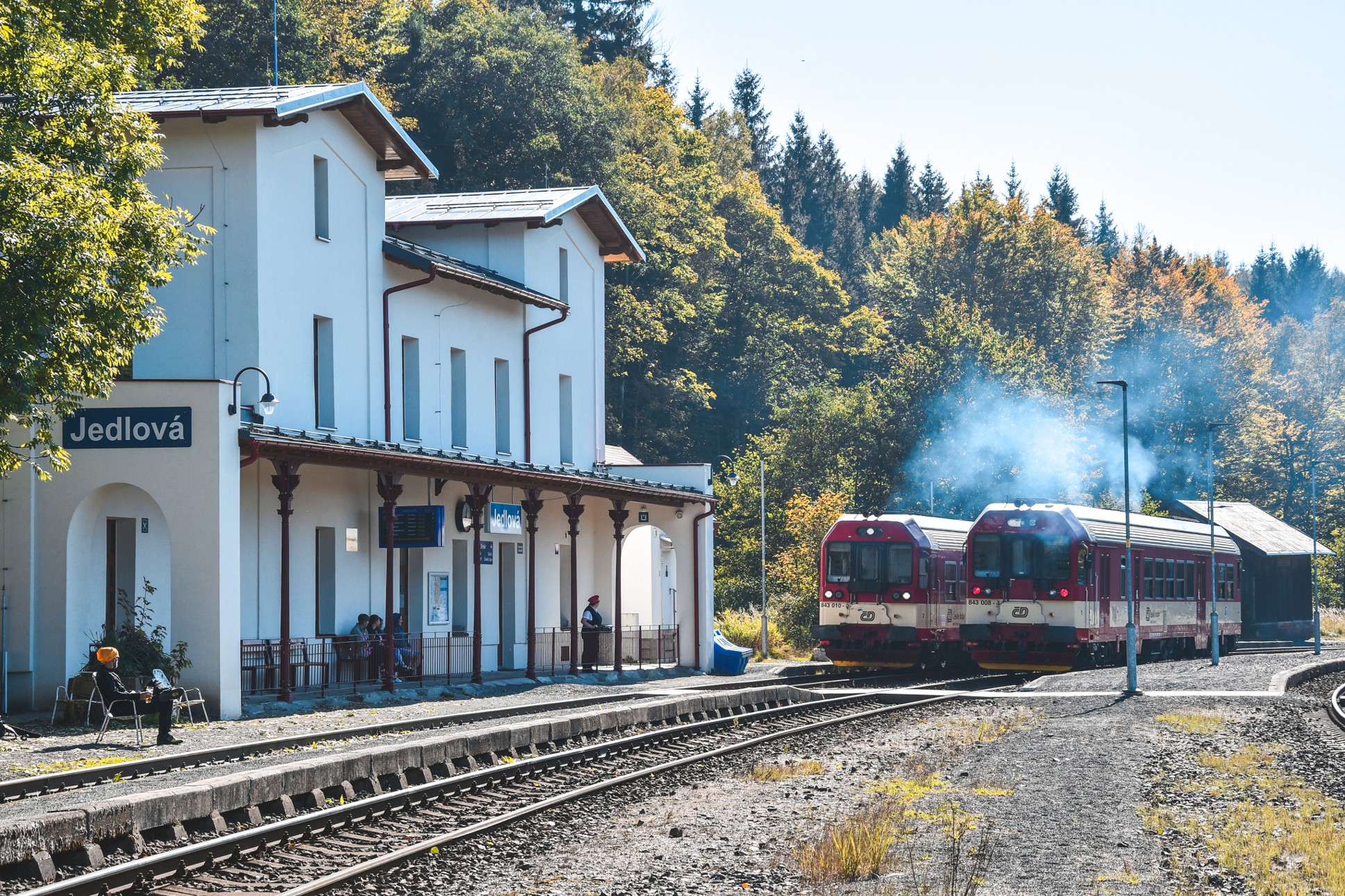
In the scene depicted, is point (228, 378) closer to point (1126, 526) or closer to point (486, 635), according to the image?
point (486, 635)

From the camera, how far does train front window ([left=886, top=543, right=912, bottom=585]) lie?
32625mm

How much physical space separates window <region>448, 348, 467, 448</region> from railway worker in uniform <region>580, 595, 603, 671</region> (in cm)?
401

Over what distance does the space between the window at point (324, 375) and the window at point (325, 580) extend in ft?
5.92

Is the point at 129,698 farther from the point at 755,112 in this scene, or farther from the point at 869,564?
the point at 755,112

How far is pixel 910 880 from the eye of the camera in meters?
9.98

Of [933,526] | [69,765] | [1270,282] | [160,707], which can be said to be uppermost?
[1270,282]

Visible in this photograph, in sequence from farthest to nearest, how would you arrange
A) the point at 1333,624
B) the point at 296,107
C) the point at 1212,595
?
the point at 1333,624 → the point at 1212,595 → the point at 296,107

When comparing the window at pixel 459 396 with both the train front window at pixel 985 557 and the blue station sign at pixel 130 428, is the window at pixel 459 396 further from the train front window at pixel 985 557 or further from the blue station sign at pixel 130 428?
the blue station sign at pixel 130 428

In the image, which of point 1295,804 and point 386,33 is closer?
point 1295,804

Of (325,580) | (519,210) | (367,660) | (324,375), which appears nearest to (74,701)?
(325,580)

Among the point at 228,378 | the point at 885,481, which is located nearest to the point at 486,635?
the point at 228,378

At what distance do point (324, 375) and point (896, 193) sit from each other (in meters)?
95.9

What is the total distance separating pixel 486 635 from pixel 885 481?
29.4 metres

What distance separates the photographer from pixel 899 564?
1288 inches
